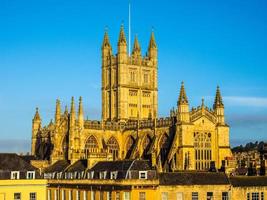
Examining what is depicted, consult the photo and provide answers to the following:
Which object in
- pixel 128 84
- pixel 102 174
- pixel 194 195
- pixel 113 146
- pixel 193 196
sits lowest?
pixel 193 196

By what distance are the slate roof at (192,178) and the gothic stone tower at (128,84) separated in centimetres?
5328

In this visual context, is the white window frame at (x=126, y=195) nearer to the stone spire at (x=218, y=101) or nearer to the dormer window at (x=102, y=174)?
the dormer window at (x=102, y=174)

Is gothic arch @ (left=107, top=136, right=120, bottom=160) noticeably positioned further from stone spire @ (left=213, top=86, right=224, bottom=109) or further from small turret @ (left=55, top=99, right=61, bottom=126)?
stone spire @ (left=213, top=86, right=224, bottom=109)

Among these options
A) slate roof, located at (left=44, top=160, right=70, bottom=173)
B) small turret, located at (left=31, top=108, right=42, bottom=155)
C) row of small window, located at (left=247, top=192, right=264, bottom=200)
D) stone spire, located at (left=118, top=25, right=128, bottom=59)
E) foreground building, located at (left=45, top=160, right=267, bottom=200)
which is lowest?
row of small window, located at (left=247, top=192, right=264, bottom=200)

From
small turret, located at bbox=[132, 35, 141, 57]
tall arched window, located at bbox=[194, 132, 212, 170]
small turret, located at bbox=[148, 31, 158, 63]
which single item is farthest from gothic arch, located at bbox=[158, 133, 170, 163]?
small turret, located at bbox=[148, 31, 158, 63]

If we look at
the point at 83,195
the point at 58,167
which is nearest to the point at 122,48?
the point at 58,167

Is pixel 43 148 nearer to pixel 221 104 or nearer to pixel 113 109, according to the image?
pixel 113 109

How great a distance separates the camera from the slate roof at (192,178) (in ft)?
233

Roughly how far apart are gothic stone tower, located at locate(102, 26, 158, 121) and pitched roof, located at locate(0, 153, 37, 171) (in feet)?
175

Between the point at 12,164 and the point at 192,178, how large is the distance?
70.1 feet

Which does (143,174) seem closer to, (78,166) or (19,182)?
(19,182)

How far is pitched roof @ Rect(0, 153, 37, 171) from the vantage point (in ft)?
235

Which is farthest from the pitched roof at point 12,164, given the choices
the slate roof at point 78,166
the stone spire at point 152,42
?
the stone spire at point 152,42

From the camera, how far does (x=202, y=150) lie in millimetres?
108062
